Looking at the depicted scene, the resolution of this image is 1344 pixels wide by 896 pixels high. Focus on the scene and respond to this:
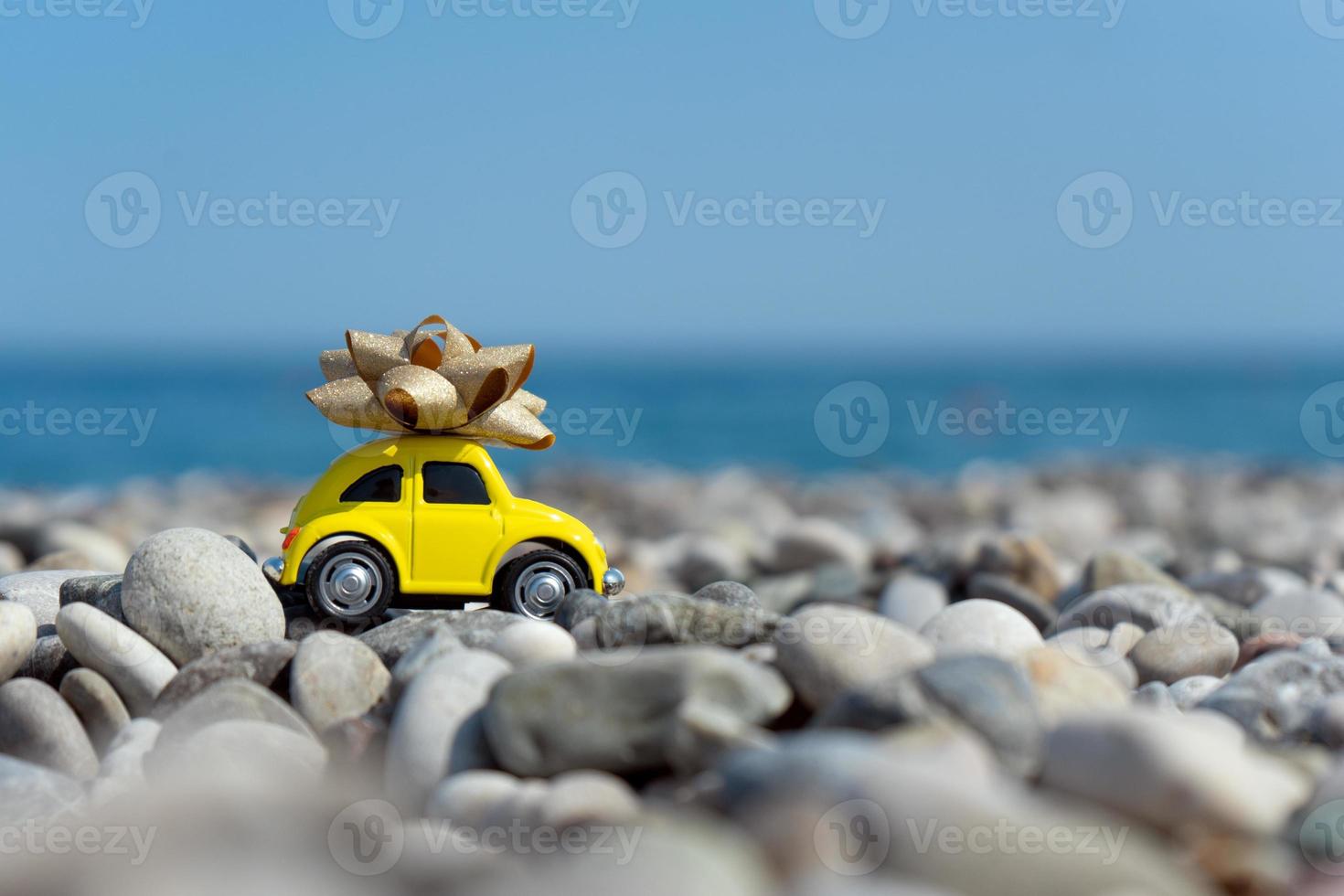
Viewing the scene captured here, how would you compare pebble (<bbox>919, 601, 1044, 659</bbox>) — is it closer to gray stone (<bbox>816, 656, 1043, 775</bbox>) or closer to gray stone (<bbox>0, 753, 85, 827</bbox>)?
gray stone (<bbox>816, 656, 1043, 775</bbox>)

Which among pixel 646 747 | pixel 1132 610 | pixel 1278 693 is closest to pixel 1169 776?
pixel 646 747

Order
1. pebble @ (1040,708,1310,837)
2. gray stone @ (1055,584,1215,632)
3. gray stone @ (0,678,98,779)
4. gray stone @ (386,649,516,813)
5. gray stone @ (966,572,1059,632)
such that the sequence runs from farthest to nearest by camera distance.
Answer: gray stone @ (966,572,1059,632), gray stone @ (1055,584,1215,632), gray stone @ (0,678,98,779), gray stone @ (386,649,516,813), pebble @ (1040,708,1310,837)

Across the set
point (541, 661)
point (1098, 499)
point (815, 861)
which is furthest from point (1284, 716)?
point (1098, 499)

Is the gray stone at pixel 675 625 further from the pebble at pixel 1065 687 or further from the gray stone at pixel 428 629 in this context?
the pebble at pixel 1065 687

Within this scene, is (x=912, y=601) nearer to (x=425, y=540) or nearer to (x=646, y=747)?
(x=425, y=540)

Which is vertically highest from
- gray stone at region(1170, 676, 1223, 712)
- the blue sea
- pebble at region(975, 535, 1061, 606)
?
the blue sea

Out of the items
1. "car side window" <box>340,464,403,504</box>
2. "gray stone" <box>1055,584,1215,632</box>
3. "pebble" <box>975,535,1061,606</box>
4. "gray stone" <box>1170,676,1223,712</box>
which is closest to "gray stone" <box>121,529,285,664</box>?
"car side window" <box>340,464,403,504</box>

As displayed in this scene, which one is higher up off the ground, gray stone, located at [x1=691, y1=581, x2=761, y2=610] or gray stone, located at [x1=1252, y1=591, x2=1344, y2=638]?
gray stone, located at [x1=1252, y1=591, x2=1344, y2=638]

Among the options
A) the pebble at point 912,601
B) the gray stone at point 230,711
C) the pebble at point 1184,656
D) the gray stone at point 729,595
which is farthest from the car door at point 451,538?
the pebble at point 912,601

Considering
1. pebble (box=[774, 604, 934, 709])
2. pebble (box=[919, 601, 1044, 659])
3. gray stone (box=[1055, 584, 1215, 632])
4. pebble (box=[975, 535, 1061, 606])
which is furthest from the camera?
pebble (box=[975, 535, 1061, 606])
